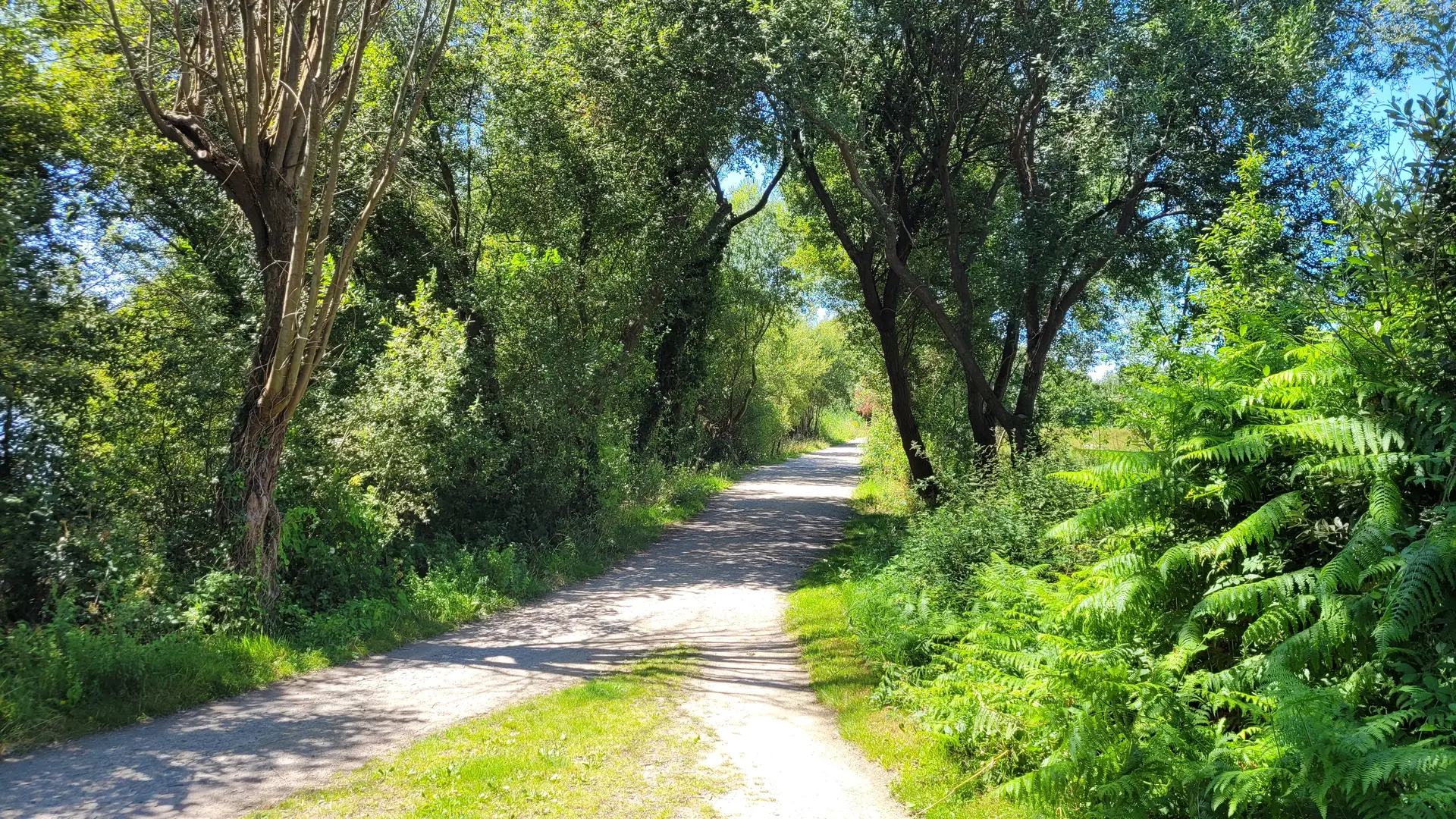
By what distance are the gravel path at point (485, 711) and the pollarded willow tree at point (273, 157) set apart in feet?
7.74

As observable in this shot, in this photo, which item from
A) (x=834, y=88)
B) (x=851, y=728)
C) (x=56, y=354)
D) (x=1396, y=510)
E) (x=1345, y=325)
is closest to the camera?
(x=1396, y=510)

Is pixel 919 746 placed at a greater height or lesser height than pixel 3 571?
lesser

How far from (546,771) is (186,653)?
387 centimetres

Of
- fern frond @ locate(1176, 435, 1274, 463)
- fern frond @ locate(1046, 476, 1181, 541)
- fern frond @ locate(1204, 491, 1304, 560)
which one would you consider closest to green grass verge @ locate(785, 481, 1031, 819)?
fern frond @ locate(1046, 476, 1181, 541)

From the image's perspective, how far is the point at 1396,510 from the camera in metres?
4.21

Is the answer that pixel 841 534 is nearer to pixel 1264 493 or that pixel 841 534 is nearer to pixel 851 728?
pixel 851 728

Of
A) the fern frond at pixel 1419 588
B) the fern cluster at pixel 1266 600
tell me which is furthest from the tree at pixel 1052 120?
the fern frond at pixel 1419 588

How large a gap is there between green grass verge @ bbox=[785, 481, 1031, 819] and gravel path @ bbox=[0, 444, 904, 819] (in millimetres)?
182

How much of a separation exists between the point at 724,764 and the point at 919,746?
145 cm

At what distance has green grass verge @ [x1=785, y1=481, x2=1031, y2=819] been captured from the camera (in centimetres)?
531

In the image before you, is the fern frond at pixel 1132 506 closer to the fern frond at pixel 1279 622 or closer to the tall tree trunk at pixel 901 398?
the fern frond at pixel 1279 622

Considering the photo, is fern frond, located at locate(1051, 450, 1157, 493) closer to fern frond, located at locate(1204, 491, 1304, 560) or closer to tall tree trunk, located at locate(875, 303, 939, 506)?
fern frond, located at locate(1204, 491, 1304, 560)

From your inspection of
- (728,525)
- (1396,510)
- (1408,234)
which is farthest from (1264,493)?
(728,525)

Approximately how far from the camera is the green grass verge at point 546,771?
5.10 m
